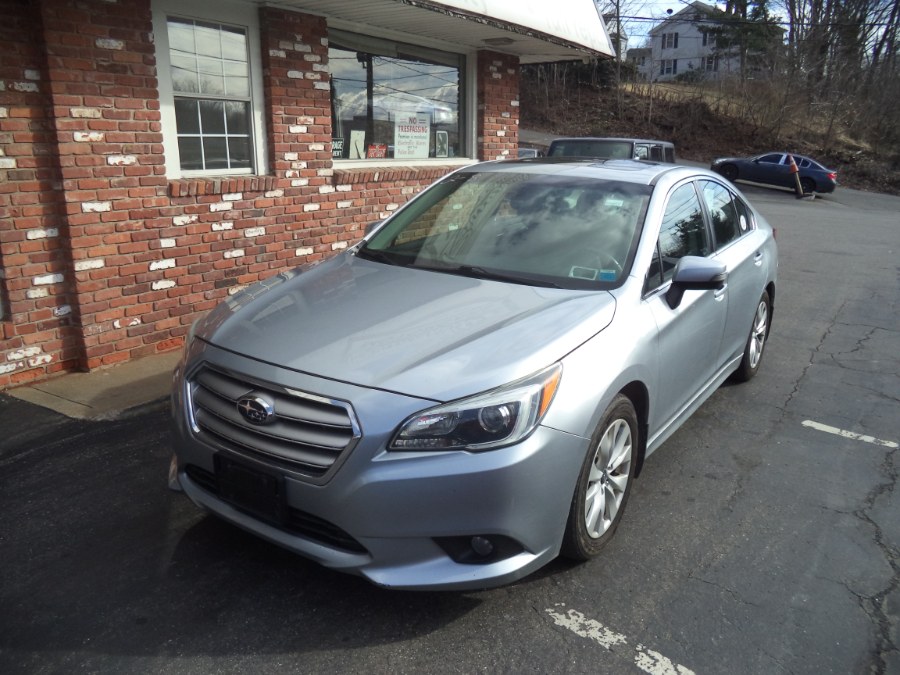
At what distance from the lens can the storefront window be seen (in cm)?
780

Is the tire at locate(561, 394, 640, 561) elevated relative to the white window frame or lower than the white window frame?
lower

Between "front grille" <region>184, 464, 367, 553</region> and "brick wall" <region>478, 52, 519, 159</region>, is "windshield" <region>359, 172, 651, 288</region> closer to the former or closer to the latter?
"front grille" <region>184, 464, 367, 553</region>

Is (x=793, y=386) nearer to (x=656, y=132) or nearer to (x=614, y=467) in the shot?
(x=614, y=467)

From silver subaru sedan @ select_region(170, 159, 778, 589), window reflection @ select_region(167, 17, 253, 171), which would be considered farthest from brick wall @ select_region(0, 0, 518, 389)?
silver subaru sedan @ select_region(170, 159, 778, 589)

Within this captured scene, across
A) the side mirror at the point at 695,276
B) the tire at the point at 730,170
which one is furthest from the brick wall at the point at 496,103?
the tire at the point at 730,170

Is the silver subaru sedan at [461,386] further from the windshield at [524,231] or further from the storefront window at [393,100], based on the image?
the storefront window at [393,100]

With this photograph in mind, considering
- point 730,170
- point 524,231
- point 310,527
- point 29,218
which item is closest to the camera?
point 310,527

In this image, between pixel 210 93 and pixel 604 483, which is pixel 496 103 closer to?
pixel 210 93

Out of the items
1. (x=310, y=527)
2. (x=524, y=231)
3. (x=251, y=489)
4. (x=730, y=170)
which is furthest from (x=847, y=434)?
(x=730, y=170)

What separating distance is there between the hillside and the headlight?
29817 millimetres

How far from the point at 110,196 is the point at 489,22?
393 cm

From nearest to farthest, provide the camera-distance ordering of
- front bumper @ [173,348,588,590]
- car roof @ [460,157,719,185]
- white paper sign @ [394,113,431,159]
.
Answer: front bumper @ [173,348,588,590] → car roof @ [460,157,719,185] → white paper sign @ [394,113,431,159]

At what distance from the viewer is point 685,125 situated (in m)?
34.1

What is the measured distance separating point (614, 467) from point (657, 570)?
1.55 ft
